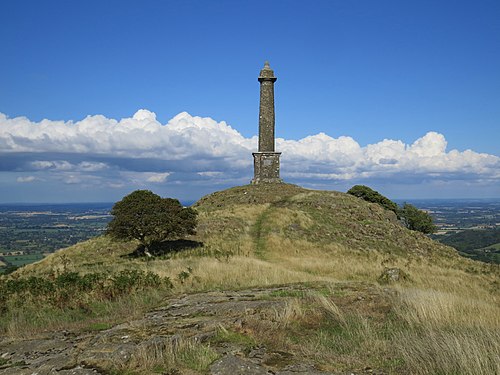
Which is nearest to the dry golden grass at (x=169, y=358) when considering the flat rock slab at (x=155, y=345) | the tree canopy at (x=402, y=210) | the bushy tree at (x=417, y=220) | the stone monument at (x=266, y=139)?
the flat rock slab at (x=155, y=345)

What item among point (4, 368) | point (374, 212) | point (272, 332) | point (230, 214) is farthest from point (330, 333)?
point (374, 212)

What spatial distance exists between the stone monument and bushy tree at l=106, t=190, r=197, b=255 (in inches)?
826

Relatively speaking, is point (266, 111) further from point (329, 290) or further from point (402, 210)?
point (329, 290)

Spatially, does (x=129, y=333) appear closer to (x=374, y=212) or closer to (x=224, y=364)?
(x=224, y=364)

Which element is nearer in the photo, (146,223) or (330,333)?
(330,333)

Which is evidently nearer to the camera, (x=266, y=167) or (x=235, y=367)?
(x=235, y=367)

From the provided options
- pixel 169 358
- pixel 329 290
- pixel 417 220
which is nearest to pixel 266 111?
pixel 417 220

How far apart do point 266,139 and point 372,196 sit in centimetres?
2415

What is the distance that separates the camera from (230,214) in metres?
37.9

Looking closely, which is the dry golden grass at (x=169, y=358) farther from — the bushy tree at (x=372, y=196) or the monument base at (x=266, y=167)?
the bushy tree at (x=372, y=196)

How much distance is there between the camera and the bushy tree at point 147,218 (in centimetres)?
2675

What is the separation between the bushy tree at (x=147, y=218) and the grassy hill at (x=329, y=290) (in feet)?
5.63

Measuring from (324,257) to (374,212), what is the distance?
1789 centimetres

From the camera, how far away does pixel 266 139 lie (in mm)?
49375
